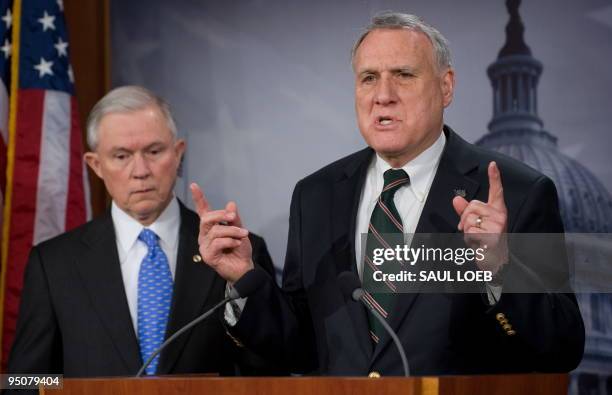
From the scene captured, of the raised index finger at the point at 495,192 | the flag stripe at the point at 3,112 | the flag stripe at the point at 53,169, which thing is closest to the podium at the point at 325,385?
the raised index finger at the point at 495,192

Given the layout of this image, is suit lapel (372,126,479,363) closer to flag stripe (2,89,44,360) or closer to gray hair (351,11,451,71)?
gray hair (351,11,451,71)

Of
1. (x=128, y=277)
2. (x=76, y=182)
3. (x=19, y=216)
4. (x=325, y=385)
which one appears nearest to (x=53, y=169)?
(x=76, y=182)

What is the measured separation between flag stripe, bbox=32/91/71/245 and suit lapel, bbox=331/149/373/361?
5.14 feet

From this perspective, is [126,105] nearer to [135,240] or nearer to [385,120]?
[135,240]

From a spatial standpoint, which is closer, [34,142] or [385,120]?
[385,120]

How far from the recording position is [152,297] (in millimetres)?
3219

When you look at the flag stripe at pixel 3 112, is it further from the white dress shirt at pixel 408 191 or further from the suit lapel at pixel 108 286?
the white dress shirt at pixel 408 191

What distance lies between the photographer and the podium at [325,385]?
6.05 ft

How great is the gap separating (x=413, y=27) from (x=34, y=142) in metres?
1.88

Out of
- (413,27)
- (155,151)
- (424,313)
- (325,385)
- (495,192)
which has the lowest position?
(325,385)

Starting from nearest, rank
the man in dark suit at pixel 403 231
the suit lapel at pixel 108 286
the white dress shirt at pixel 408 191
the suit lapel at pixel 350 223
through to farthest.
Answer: the man in dark suit at pixel 403 231, the suit lapel at pixel 350 223, the white dress shirt at pixel 408 191, the suit lapel at pixel 108 286

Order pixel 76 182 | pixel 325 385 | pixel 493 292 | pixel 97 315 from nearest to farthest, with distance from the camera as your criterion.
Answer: pixel 325 385 < pixel 493 292 < pixel 97 315 < pixel 76 182

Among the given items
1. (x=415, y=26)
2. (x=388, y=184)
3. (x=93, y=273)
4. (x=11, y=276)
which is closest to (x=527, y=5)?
(x=415, y=26)

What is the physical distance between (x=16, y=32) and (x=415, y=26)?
1.97m
